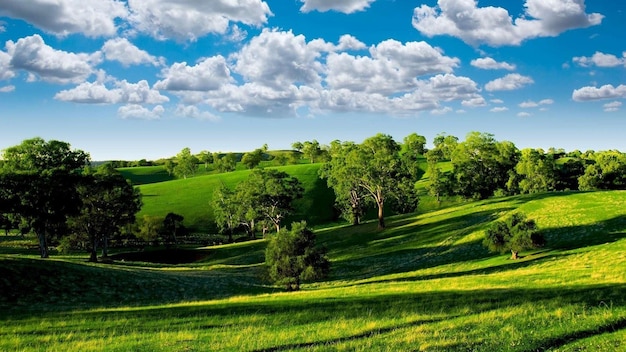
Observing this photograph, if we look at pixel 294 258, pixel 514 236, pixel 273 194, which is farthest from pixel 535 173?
pixel 294 258

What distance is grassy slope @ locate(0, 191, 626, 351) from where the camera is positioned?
17234 mm

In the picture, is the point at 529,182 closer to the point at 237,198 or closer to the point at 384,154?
the point at 384,154

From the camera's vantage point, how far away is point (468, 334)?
17078 millimetres

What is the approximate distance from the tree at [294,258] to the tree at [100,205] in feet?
128

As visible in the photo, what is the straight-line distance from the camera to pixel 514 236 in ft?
155

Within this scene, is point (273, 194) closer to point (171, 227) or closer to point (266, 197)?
point (266, 197)

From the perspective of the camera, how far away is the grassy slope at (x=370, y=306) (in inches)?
679

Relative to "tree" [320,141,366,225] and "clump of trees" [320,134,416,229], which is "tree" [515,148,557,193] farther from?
"clump of trees" [320,134,416,229]

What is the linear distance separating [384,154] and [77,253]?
225 feet

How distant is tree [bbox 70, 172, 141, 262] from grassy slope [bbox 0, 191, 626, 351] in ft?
84.7

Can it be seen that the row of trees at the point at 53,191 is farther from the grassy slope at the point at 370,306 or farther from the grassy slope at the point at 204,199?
the grassy slope at the point at 204,199

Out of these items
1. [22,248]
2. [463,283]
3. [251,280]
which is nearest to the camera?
[463,283]

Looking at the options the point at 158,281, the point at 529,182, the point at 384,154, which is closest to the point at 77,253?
the point at 158,281

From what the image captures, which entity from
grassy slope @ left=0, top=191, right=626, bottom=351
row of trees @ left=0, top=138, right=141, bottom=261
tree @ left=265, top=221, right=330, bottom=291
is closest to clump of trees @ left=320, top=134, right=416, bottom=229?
grassy slope @ left=0, top=191, right=626, bottom=351
